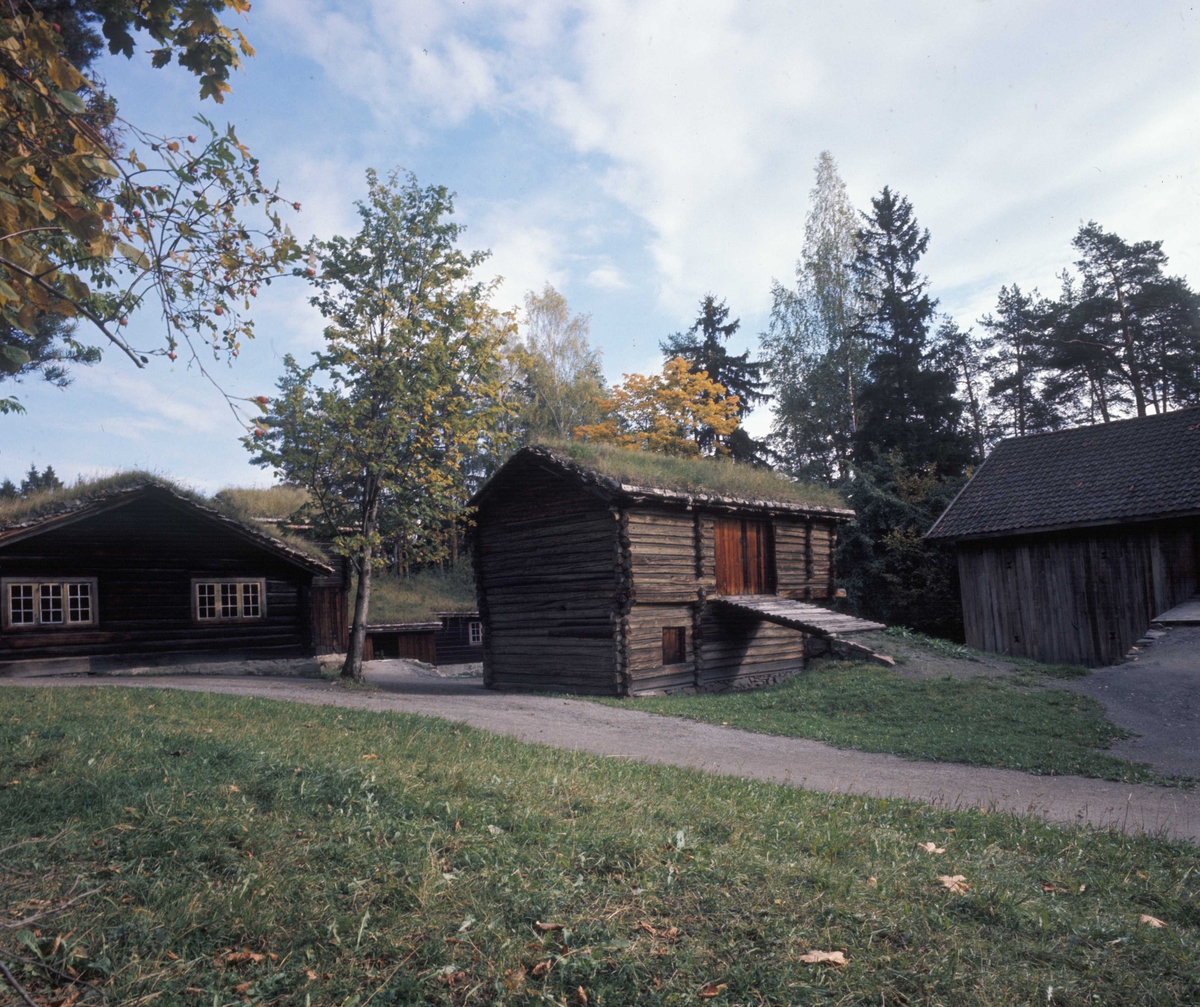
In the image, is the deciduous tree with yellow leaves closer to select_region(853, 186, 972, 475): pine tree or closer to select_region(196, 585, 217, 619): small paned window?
select_region(853, 186, 972, 475): pine tree

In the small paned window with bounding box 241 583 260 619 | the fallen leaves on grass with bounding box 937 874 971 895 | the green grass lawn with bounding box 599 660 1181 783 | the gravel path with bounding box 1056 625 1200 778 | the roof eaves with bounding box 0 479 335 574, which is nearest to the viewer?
the fallen leaves on grass with bounding box 937 874 971 895

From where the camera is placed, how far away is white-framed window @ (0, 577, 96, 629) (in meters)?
18.5

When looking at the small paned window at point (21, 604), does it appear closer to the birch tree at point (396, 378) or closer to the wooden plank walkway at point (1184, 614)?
the birch tree at point (396, 378)

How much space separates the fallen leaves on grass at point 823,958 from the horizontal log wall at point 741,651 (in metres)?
16.1

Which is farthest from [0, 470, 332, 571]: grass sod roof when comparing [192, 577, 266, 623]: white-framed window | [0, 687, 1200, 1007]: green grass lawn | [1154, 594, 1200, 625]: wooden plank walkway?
[1154, 594, 1200, 625]: wooden plank walkway

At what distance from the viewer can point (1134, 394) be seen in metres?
37.1

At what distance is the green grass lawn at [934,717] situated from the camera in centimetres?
1056

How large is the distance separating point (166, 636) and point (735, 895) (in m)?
20.4

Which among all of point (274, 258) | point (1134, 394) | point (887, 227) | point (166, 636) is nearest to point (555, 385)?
point (887, 227)

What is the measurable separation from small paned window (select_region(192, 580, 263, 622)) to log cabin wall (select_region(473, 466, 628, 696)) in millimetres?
6401

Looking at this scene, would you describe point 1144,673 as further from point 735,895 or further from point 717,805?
point 735,895

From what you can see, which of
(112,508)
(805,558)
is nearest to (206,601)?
(112,508)

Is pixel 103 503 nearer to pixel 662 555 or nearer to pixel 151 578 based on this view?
pixel 151 578

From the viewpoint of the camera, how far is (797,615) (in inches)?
773
